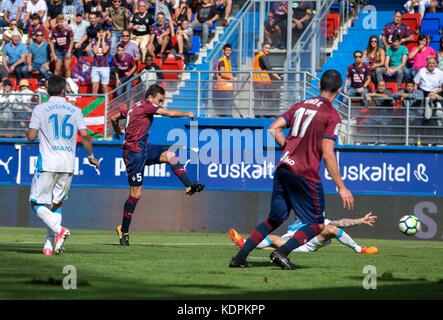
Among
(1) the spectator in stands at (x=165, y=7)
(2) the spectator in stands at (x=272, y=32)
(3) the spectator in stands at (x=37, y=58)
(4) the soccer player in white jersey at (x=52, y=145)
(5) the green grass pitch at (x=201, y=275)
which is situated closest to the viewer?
(5) the green grass pitch at (x=201, y=275)

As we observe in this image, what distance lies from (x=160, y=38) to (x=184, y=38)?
2.19ft

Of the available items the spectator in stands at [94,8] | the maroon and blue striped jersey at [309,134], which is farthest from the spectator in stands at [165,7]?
the maroon and blue striped jersey at [309,134]

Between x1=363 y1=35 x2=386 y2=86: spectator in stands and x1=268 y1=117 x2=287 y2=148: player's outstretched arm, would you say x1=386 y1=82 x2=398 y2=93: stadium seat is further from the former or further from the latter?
x1=268 y1=117 x2=287 y2=148: player's outstretched arm

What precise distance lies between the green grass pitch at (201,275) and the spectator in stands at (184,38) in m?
11.7

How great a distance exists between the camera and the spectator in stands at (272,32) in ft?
72.2

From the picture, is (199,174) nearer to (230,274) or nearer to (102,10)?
(102,10)

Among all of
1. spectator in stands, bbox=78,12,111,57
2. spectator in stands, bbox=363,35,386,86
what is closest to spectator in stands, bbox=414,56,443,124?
spectator in stands, bbox=363,35,386,86

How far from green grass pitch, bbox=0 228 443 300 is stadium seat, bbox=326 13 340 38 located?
11.6m

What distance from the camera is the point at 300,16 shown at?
2192 centimetres

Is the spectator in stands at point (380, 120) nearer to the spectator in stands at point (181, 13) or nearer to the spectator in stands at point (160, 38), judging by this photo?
the spectator in stands at point (160, 38)

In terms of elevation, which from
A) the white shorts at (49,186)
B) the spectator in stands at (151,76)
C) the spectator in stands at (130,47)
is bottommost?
the white shorts at (49,186)

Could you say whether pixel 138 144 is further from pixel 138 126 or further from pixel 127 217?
pixel 127 217

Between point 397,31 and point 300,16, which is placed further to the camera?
point 397,31

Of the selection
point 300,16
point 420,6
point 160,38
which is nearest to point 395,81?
point 300,16
